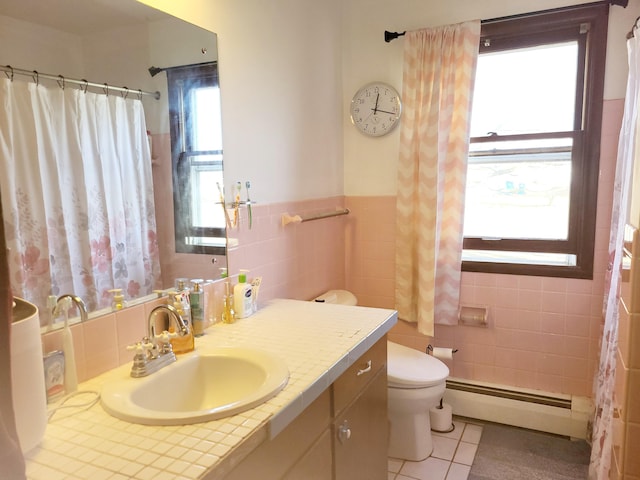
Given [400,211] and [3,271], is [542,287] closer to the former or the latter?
[400,211]

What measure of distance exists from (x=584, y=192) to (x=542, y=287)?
535 mm

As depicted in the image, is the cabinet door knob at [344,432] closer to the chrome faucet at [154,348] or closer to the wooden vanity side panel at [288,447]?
the wooden vanity side panel at [288,447]

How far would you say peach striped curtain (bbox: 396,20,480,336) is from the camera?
2574mm

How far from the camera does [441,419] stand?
8.79 feet

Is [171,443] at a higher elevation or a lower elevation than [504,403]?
higher

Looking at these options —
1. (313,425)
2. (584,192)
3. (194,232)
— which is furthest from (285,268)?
(584,192)

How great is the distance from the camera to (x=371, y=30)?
9.34 feet

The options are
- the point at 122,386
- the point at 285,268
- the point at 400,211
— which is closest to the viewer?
the point at 122,386

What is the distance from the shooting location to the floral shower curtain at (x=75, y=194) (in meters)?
1.19

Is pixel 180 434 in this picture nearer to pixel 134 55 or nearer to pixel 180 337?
pixel 180 337

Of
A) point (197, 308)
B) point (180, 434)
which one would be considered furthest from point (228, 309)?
point (180, 434)

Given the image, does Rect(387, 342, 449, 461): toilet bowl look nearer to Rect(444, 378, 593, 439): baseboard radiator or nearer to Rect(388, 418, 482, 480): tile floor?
Rect(388, 418, 482, 480): tile floor

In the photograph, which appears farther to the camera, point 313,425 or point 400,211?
point 400,211

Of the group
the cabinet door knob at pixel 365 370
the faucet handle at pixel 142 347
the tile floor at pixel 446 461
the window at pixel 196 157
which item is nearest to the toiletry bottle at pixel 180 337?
the faucet handle at pixel 142 347
